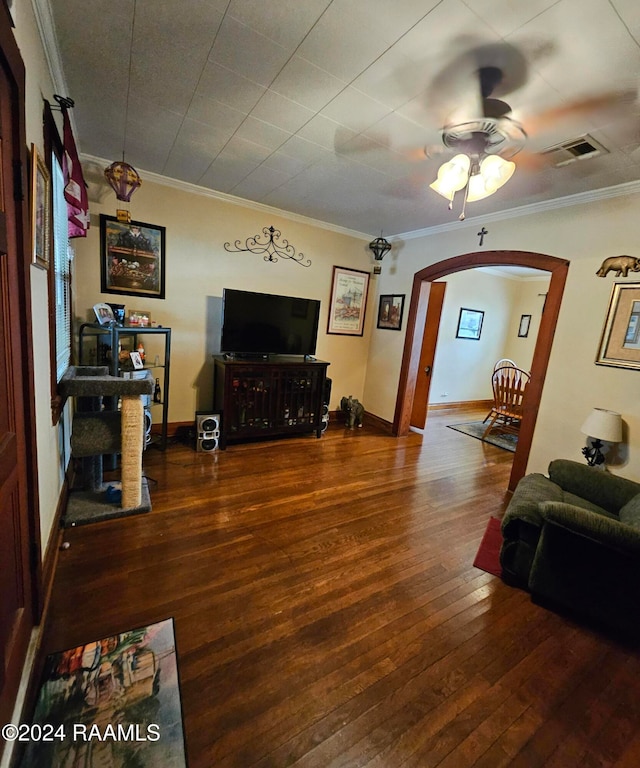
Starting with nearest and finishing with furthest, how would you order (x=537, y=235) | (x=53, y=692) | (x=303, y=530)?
1. (x=53, y=692)
2. (x=303, y=530)
3. (x=537, y=235)

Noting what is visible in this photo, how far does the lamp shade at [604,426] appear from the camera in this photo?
2.47 meters

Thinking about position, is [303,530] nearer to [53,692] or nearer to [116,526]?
[116,526]

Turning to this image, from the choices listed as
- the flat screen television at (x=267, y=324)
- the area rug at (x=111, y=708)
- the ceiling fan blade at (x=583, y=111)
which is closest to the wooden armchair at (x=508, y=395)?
the flat screen television at (x=267, y=324)

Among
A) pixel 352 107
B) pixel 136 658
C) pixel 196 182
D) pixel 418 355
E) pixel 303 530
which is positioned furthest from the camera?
pixel 418 355

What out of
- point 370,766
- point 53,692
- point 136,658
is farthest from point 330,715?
point 53,692

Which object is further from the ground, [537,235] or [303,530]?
[537,235]

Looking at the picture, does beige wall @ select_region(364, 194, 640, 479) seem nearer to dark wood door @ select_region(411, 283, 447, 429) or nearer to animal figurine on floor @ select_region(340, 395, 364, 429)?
dark wood door @ select_region(411, 283, 447, 429)

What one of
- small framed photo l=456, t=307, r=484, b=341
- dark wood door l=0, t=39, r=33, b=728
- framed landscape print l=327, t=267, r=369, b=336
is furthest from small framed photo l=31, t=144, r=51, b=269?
small framed photo l=456, t=307, r=484, b=341

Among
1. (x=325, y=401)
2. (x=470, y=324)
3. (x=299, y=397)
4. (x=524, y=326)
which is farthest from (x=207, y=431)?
(x=524, y=326)

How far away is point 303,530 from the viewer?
239cm

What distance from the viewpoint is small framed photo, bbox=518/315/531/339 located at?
21.4ft

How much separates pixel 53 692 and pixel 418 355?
4.33 m

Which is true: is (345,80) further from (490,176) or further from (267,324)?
(267,324)

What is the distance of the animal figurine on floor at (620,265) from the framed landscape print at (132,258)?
3961mm
